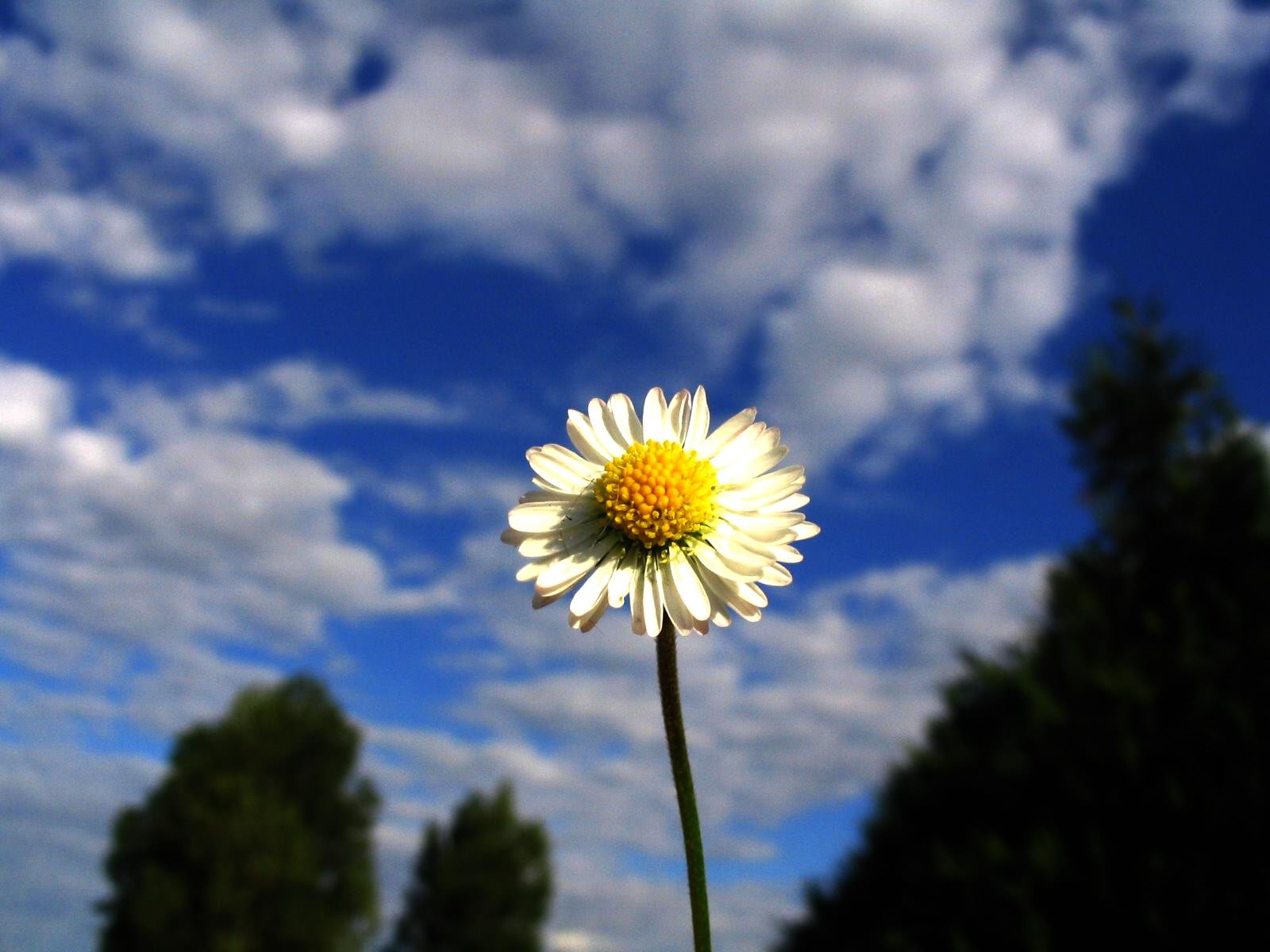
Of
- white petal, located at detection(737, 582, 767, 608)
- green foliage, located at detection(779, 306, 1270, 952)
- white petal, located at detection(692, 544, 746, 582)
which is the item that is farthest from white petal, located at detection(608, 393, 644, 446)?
green foliage, located at detection(779, 306, 1270, 952)

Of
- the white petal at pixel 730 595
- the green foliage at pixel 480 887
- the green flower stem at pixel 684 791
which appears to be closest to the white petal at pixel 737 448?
the white petal at pixel 730 595

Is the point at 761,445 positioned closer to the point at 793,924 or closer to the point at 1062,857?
the point at 1062,857

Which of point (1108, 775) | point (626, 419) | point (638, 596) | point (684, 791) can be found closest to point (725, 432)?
point (626, 419)

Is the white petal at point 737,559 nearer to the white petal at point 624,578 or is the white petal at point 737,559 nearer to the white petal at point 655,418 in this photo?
the white petal at point 624,578

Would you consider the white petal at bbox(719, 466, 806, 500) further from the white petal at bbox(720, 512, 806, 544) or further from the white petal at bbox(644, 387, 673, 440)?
the white petal at bbox(644, 387, 673, 440)

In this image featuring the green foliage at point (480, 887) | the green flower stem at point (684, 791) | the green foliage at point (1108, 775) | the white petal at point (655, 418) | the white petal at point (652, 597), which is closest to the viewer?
the green flower stem at point (684, 791)

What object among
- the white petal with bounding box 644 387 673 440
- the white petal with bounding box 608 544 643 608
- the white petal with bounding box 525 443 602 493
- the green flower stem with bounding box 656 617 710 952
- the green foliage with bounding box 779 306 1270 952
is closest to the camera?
the green flower stem with bounding box 656 617 710 952

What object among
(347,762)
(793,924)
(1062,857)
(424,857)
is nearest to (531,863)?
(424,857)
